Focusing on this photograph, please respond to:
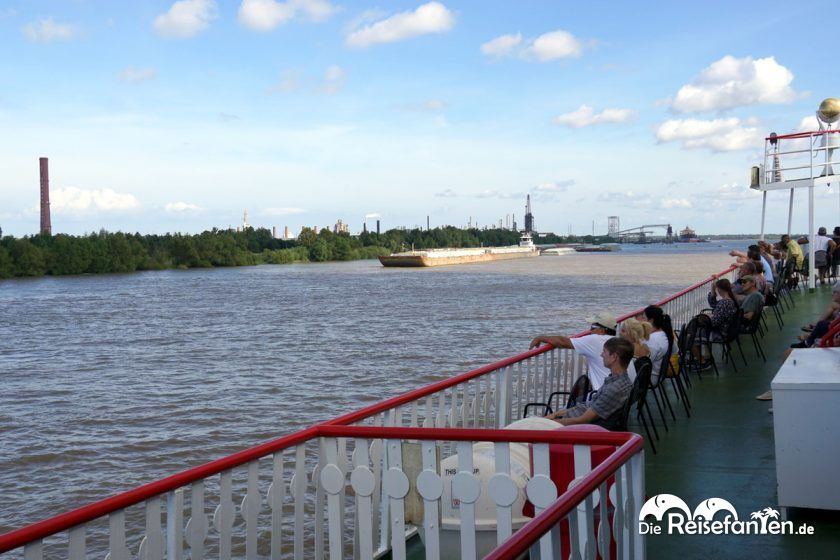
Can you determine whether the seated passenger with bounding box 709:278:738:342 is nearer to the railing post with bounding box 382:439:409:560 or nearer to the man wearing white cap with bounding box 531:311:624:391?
the man wearing white cap with bounding box 531:311:624:391

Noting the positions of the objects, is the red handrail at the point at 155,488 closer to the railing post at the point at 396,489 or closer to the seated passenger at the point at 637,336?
the railing post at the point at 396,489

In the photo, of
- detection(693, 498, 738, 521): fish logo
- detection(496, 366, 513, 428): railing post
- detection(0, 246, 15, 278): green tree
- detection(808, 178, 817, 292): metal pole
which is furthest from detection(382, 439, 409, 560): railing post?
detection(0, 246, 15, 278): green tree

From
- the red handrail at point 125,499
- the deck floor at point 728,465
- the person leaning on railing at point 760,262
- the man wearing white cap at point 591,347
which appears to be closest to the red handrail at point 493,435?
the red handrail at point 125,499

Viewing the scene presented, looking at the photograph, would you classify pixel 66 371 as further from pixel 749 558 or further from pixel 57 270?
pixel 57 270

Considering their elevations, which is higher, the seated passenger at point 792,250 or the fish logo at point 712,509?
the seated passenger at point 792,250

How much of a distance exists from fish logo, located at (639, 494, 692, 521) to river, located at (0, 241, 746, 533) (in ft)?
26.5

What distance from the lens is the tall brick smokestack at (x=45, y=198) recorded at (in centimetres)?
10431

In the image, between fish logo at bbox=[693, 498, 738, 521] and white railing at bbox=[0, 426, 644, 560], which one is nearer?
white railing at bbox=[0, 426, 644, 560]

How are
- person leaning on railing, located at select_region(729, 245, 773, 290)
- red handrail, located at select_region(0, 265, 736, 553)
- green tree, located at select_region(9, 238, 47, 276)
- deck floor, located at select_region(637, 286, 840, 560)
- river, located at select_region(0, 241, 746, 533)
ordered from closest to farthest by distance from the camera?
red handrail, located at select_region(0, 265, 736, 553) < deck floor, located at select_region(637, 286, 840, 560) < river, located at select_region(0, 241, 746, 533) < person leaning on railing, located at select_region(729, 245, 773, 290) < green tree, located at select_region(9, 238, 47, 276)

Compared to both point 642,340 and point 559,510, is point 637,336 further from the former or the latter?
point 559,510


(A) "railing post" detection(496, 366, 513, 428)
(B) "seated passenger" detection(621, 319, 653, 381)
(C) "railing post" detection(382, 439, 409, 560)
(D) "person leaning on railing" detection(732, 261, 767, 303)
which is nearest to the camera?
(C) "railing post" detection(382, 439, 409, 560)

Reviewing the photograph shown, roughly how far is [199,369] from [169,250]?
109063mm

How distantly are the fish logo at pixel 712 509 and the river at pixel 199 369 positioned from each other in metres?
8.33

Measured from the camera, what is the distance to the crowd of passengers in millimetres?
6363
